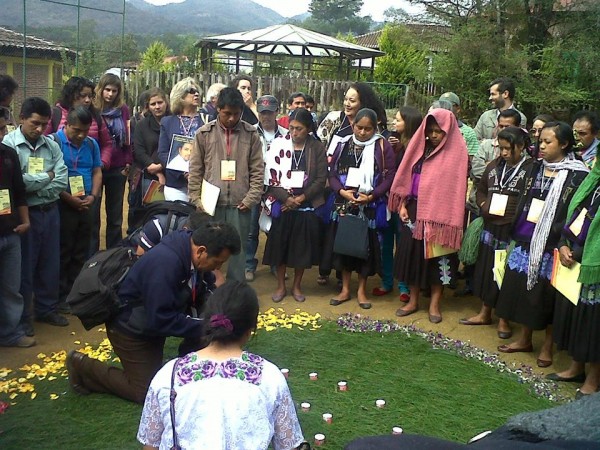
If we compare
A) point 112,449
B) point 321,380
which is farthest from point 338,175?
point 112,449

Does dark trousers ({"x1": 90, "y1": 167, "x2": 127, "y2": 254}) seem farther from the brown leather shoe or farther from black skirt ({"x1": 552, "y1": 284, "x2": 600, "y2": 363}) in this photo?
black skirt ({"x1": 552, "y1": 284, "x2": 600, "y2": 363})

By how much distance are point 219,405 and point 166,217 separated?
2303mm

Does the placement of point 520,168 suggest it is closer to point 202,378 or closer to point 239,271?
point 239,271

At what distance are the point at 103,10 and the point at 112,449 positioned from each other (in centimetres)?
1087

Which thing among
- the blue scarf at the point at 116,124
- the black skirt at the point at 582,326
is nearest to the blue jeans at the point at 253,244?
the blue scarf at the point at 116,124

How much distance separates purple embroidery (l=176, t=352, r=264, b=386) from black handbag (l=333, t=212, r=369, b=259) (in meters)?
3.53

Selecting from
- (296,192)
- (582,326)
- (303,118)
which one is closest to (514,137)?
(582,326)

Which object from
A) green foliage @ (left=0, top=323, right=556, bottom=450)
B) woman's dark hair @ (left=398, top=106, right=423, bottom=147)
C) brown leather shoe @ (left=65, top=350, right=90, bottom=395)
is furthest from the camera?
woman's dark hair @ (left=398, top=106, right=423, bottom=147)

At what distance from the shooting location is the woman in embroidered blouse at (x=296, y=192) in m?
6.11

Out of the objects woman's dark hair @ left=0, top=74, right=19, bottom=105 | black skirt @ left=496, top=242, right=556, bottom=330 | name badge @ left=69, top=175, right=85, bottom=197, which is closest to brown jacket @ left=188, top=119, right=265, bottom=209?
name badge @ left=69, top=175, right=85, bottom=197

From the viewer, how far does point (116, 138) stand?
6.52 meters

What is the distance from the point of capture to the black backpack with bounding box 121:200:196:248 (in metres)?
4.38

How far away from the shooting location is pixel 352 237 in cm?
599

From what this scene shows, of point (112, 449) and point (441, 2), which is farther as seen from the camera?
point (441, 2)
